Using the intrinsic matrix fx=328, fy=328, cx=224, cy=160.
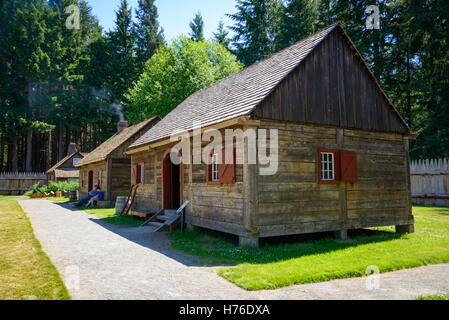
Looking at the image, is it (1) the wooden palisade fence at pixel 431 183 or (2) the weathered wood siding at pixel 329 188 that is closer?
(2) the weathered wood siding at pixel 329 188

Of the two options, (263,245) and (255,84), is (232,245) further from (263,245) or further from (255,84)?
(255,84)

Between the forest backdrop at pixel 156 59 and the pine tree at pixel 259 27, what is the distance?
0.38ft

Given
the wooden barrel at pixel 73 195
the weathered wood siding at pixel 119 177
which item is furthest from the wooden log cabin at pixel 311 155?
the wooden barrel at pixel 73 195

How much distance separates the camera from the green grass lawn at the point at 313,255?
227 inches

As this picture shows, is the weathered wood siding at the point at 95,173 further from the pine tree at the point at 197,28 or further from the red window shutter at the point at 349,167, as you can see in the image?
the pine tree at the point at 197,28

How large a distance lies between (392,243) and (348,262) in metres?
3.09

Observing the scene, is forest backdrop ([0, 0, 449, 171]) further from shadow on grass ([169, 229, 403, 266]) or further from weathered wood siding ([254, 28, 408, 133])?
shadow on grass ([169, 229, 403, 266])

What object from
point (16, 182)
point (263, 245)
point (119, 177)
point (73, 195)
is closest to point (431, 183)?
point (263, 245)

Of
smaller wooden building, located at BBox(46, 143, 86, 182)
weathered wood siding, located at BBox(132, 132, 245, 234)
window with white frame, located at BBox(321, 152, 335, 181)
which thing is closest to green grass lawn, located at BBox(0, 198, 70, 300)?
weathered wood siding, located at BBox(132, 132, 245, 234)

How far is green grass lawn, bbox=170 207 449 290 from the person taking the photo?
5762 mm

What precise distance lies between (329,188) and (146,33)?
43.5m

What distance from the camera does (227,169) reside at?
28.6 feet

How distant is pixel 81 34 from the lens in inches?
1885

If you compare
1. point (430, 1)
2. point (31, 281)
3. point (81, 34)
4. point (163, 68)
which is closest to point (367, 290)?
point (31, 281)
